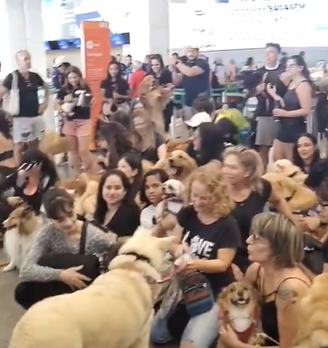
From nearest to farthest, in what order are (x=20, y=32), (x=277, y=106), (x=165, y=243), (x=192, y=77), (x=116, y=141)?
(x=165, y=243) < (x=116, y=141) < (x=277, y=106) < (x=192, y=77) < (x=20, y=32)

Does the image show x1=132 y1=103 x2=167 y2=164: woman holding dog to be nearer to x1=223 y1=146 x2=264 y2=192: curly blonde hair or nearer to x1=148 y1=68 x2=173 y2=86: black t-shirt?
x1=223 y1=146 x2=264 y2=192: curly blonde hair

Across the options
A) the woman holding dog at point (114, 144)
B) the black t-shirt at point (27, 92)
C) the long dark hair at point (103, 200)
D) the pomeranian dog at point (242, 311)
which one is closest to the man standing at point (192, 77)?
the black t-shirt at point (27, 92)

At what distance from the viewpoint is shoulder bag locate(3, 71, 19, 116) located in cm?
664

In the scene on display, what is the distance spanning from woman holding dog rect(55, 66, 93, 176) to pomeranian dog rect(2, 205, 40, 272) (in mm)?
2320

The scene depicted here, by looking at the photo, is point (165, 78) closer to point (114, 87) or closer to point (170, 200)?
point (114, 87)

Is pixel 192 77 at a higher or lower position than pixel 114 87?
higher

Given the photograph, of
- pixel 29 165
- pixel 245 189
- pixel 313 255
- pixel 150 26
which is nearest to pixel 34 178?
pixel 29 165

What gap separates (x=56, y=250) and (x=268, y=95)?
3.59 metres

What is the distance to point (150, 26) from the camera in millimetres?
10094

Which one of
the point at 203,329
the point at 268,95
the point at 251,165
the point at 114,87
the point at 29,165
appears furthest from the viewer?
the point at 114,87

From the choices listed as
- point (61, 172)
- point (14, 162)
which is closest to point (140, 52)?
point (61, 172)

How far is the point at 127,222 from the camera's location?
370 centimetres

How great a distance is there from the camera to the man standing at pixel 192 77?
8148mm

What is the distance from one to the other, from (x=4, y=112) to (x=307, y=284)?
16.6ft
